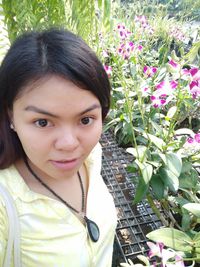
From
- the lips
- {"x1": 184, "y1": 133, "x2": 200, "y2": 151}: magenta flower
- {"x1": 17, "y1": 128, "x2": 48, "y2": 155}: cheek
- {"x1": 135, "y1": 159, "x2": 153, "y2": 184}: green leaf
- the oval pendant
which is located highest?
{"x1": 17, "y1": 128, "x2": 48, "y2": 155}: cheek

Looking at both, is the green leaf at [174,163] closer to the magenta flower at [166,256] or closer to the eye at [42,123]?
the magenta flower at [166,256]

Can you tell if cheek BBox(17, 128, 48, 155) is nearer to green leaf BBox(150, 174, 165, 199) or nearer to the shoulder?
the shoulder

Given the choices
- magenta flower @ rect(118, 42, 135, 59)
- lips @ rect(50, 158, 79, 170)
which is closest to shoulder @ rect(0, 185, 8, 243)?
lips @ rect(50, 158, 79, 170)

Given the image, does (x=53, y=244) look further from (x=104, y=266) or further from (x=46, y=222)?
(x=104, y=266)

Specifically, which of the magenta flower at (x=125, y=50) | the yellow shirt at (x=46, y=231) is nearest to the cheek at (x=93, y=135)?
the yellow shirt at (x=46, y=231)

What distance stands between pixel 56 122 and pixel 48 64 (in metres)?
0.10

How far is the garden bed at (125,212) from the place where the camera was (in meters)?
1.00

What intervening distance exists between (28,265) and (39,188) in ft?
0.46

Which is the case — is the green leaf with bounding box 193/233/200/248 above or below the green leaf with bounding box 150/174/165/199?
below

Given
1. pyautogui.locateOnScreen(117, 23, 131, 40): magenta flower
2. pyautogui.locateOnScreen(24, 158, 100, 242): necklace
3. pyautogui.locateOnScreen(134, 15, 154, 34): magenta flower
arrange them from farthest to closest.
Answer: pyautogui.locateOnScreen(134, 15, 154, 34): magenta flower → pyautogui.locateOnScreen(117, 23, 131, 40): magenta flower → pyautogui.locateOnScreen(24, 158, 100, 242): necklace

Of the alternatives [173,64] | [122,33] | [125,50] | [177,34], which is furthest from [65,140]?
[177,34]

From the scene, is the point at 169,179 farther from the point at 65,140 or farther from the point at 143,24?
the point at 143,24

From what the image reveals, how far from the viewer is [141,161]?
971 mm

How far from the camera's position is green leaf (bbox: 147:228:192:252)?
780 mm
